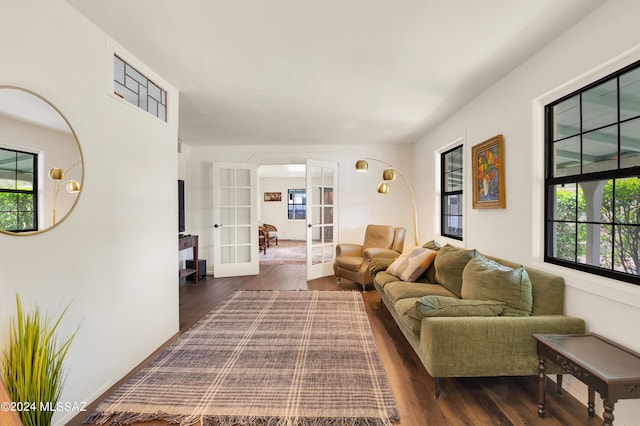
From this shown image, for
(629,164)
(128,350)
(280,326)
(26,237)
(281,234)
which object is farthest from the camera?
(281,234)

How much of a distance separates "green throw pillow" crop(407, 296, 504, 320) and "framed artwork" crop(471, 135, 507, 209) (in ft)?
3.44

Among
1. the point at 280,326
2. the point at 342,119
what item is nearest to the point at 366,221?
the point at 342,119

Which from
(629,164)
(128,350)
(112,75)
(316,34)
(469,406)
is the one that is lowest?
(469,406)

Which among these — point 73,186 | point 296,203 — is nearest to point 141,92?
point 73,186

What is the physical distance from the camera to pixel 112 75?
203 cm

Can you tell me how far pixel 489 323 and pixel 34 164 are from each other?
9.28 ft

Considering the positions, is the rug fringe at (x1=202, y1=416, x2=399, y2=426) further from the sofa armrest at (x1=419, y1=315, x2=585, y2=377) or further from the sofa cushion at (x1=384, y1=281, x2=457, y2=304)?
Result: the sofa cushion at (x1=384, y1=281, x2=457, y2=304)

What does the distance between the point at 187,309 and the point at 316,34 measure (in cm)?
333

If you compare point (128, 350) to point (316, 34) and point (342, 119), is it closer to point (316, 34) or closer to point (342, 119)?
point (316, 34)

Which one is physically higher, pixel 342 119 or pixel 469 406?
pixel 342 119

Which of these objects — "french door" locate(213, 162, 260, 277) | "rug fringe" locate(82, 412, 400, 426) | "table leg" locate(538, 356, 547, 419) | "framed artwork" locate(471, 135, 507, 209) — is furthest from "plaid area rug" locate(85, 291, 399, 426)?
"french door" locate(213, 162, 260, 277)

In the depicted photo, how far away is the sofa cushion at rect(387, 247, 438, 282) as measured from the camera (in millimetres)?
3070

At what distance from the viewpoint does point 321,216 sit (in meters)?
5.11

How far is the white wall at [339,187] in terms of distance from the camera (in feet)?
17.7
